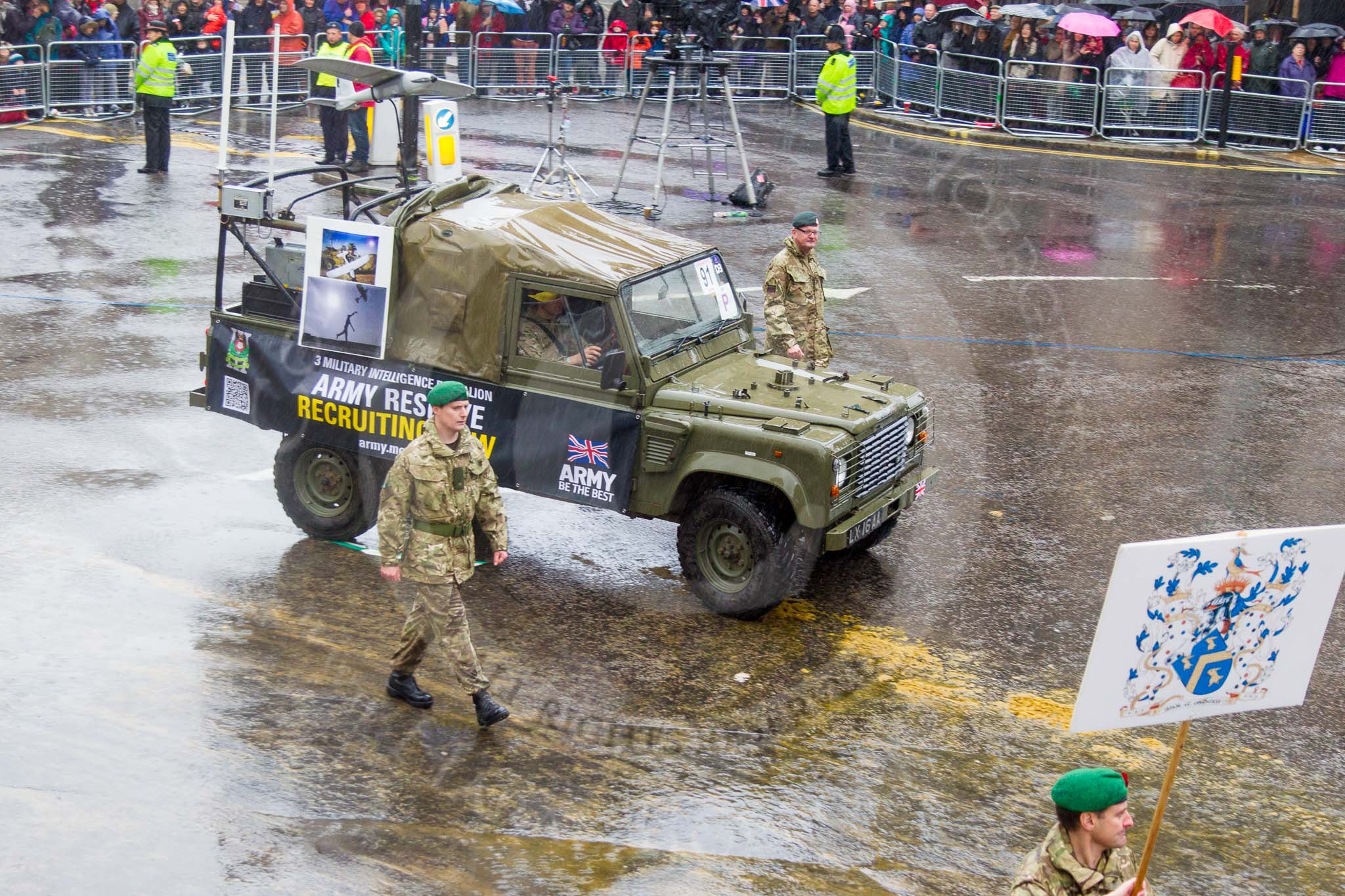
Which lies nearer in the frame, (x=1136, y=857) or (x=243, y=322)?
(x=1136, y=857)

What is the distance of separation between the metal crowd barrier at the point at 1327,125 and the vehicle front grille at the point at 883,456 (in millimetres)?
17258

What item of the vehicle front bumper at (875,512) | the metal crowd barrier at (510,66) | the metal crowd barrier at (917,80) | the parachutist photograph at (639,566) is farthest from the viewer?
the metal crowd barrier at (510,66)

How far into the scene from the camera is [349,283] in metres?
9.74

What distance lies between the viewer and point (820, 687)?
838 cm

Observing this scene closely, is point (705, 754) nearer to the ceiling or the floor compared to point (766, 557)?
nearer to the floor

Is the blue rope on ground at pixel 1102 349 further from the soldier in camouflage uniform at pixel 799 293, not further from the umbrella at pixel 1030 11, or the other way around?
the umbrella at pixel 1030 11

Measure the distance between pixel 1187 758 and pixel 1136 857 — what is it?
90 centimetres

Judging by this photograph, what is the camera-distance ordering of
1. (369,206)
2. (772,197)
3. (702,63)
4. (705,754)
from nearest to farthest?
(705,754) → (369,206) → (702,63) → (772,197)

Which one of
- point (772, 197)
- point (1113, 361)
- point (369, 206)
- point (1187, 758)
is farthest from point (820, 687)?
point (772, 197)

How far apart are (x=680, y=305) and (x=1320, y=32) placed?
1820 cm

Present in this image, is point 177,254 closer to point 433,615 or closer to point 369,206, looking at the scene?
point 369,206

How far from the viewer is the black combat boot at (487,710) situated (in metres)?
7.77

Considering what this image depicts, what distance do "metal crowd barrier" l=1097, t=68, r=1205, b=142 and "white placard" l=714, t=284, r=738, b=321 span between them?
54.7ft

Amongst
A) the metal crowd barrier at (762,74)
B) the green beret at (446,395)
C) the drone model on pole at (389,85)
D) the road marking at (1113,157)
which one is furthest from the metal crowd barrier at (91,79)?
the green beret at (446,395)
